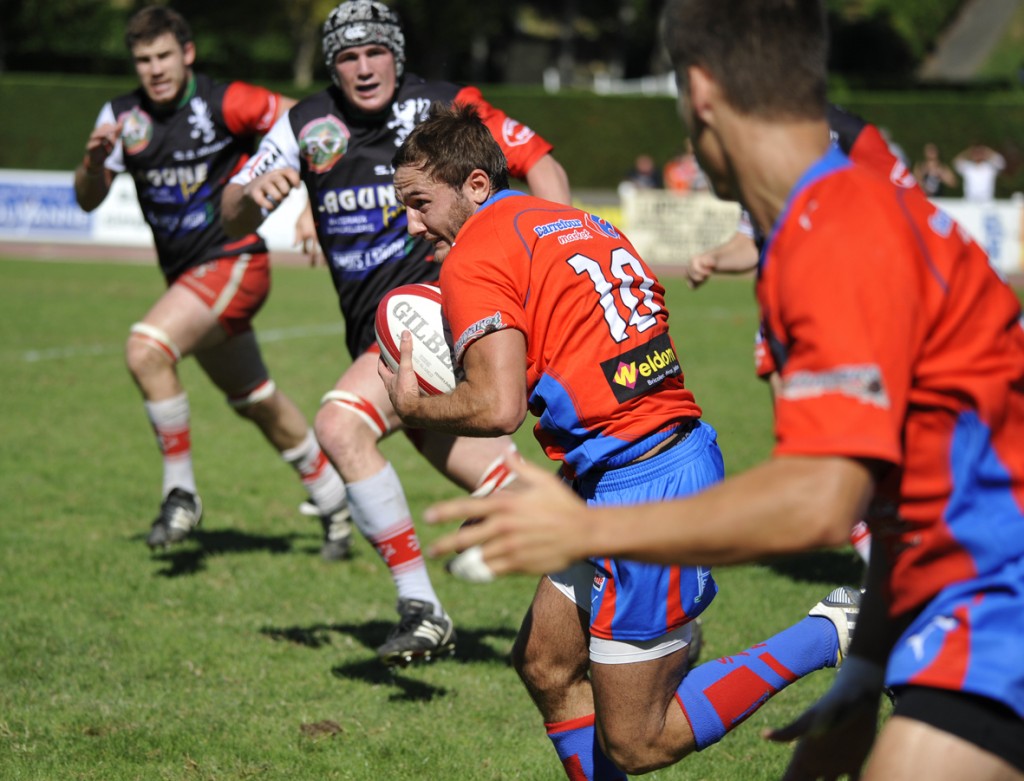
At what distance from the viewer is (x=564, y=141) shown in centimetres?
3447

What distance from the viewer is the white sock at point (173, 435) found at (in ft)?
22.2

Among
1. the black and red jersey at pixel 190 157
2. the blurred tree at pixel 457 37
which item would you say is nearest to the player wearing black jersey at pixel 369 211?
the black and red jersey at pixel 190 157

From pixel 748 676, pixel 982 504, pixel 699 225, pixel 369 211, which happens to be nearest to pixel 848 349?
pixel 982 504

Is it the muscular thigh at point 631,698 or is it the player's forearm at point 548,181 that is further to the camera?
the player's forearm at point 548,181

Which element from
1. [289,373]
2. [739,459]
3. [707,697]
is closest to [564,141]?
[289,373]

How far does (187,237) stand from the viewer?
22.7 ft

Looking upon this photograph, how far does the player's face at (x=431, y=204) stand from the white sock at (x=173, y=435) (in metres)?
3.44

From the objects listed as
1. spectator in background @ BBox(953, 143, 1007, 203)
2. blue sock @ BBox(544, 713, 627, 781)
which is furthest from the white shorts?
spectator in background @ BBox(953, 143, 1007, 203)

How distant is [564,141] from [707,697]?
31878mm

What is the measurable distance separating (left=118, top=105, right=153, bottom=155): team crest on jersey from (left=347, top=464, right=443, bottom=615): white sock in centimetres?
277

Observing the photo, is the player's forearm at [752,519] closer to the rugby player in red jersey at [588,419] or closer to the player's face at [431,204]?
the rugby player in red jersey at [588,419]

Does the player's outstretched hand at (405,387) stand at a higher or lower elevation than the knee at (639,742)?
higher

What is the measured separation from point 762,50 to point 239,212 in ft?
12.1

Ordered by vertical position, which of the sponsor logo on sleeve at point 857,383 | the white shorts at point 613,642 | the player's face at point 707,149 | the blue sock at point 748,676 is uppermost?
the player's face at point 707,149
